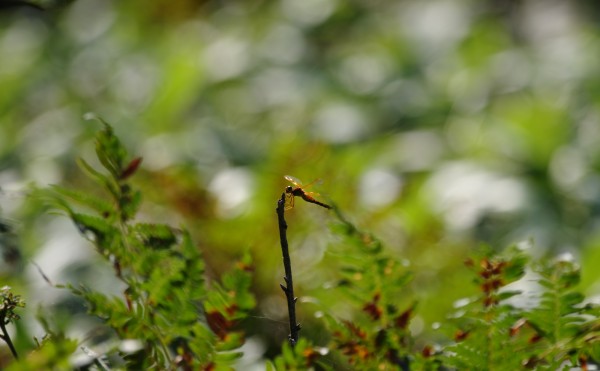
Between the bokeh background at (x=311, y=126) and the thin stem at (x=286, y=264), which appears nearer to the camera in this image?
the thin stem at (x=286, y=264)

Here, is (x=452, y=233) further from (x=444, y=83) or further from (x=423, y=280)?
(x=444, y=83)

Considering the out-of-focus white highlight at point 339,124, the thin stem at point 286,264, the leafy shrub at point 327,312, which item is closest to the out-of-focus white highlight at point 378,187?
the out-of-focus white highlight at point 339,124

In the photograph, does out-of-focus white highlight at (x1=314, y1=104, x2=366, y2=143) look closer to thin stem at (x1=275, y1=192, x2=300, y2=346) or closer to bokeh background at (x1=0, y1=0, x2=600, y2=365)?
bokeh background at (x1=0, y1=0, x2=600, y2=365)

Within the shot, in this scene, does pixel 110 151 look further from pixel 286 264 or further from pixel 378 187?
pixel 378 187

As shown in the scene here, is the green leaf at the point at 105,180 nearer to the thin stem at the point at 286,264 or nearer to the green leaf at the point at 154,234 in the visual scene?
the green leaf at the point at 154,234

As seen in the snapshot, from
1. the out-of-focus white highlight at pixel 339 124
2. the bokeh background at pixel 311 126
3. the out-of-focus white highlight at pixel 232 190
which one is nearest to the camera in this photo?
the bokeh background at pixel 311 126

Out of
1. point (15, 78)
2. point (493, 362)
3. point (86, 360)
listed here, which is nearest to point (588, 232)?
point (493, 362)

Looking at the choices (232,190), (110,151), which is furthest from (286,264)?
(232,190)

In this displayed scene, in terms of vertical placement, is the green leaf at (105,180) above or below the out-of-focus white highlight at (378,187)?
below
